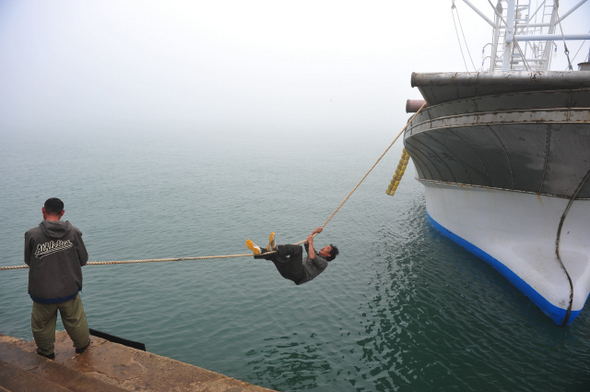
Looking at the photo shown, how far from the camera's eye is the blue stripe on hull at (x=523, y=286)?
9.44 meters

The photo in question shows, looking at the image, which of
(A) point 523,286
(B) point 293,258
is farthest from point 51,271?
(A) point 523,286

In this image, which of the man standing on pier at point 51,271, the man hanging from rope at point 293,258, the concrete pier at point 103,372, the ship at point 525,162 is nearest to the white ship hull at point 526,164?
the ship at point 525,162

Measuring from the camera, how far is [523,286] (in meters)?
11.0

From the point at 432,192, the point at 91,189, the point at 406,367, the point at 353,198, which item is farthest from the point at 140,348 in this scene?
the point at 91,189

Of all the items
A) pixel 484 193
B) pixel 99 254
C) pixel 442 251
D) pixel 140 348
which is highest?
pixel 484 193

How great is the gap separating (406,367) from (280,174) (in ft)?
112

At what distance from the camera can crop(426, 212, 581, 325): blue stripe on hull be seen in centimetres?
944

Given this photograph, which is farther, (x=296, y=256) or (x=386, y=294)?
(x=386, y=294)

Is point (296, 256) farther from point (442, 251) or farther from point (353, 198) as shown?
point (353, 198)

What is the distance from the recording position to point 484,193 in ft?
39.8

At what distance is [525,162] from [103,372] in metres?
10.9

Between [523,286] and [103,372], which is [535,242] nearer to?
[523,286]

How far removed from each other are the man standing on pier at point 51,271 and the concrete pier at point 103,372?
357mm

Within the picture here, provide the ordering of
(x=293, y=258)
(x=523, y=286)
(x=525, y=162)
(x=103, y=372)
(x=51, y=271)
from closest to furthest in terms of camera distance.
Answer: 1. (x=51, y=271)
2. (x=103, y=372)
3. (x=293, y=258)
4. (x=525, y=162)
5. (x=523, y=286)
